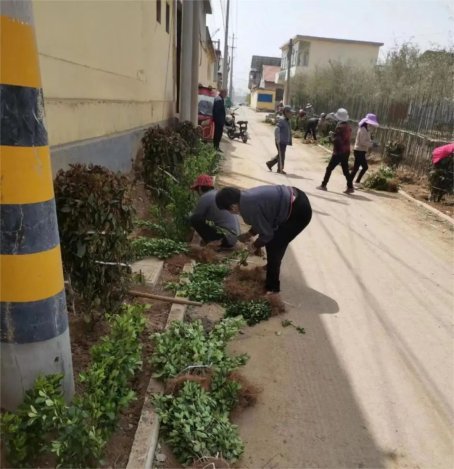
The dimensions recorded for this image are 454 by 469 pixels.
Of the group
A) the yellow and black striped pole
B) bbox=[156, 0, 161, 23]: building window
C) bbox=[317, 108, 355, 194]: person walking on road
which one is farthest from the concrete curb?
bbox=[156, 0, 161, 23]: building window

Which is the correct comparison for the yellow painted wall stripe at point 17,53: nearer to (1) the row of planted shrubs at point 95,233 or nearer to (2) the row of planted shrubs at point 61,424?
(1) the row of planted shrubs at point 95,233

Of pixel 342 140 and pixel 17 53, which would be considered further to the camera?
pixel 342 140

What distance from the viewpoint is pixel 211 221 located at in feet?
17.7

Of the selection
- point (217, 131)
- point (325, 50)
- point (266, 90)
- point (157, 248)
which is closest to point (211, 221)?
point (157, 248)

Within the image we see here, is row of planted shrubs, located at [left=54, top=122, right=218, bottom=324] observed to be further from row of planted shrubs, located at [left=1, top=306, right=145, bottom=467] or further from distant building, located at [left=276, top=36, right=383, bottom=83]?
distant building, located at [left=276, top=36, right=383, bottom=83]

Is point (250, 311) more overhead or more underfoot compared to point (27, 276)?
more underfoot

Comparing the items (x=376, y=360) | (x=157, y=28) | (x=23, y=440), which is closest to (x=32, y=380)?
(x=23, y=440)

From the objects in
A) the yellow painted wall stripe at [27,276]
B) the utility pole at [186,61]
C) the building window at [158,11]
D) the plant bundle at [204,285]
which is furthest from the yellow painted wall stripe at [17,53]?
the utility pole at [186,61]

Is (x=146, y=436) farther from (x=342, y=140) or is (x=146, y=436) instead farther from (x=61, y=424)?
(x=342, y=140)

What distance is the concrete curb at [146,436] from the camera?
2.30m

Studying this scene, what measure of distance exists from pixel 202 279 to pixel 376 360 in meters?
1.83

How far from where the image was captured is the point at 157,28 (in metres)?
10.2

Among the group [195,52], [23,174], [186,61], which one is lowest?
[23,174]

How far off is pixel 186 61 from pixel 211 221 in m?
7.88
